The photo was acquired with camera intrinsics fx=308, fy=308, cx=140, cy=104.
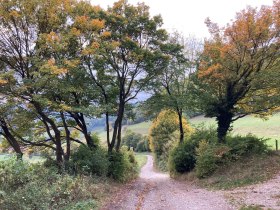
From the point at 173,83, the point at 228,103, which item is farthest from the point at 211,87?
the point at 173,83

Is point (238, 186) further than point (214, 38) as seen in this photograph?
No

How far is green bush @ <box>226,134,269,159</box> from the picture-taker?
66.3ft

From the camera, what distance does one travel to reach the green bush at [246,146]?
66.3 ft

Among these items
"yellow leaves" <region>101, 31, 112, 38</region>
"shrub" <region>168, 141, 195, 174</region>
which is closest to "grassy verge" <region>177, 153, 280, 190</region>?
"shrub" <region>168, 141, 195, 174</region>

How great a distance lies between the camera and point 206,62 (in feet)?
70.7

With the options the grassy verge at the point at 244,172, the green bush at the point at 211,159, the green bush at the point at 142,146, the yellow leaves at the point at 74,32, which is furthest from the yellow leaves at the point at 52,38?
the green bush at the point at 142,146

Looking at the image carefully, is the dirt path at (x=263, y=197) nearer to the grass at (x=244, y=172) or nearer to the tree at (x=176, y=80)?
the grass at (x=244, y=172)

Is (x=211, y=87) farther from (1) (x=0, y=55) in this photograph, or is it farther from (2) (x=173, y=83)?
(1) (x=0, y=55)

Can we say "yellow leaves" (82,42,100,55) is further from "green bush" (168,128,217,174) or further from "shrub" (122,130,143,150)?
"shrub" (122,130,143,150)

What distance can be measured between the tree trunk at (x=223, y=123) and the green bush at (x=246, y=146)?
1.26 m

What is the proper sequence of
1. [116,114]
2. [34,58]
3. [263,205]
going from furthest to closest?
[116,114], [34,58], [263,205]

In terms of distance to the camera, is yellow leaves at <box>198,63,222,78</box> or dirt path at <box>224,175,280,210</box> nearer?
dirt path at <box>224,175,280,210</box>

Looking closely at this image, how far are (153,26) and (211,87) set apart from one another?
5.98 meters

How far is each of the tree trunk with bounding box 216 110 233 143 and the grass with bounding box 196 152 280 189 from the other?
316cm
